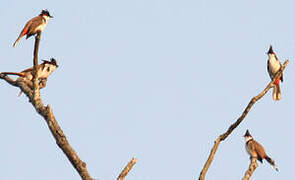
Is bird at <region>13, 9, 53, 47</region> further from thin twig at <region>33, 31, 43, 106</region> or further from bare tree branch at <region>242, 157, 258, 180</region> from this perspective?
bare tree branch at <region>242, 157, 258, 180</region>

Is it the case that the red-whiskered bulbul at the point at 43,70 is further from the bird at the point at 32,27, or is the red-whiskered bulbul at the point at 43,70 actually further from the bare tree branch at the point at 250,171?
the bare tree branch at the point at 250,171

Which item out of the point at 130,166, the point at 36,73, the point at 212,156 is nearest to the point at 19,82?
the point at 36,73

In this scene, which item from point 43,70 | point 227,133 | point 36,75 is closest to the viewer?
point 227,133

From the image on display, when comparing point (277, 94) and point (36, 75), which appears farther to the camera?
point (277, 94)

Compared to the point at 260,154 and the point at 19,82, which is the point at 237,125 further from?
the point at 260,154

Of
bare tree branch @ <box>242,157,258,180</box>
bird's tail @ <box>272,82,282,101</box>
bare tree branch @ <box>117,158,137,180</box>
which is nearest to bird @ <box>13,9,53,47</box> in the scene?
bare tree branch @ <box>117,158,137,180</box>

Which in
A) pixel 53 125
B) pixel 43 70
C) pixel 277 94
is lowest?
pixel 53 125

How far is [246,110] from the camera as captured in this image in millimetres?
6234

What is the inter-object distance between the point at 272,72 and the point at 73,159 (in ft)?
30.5

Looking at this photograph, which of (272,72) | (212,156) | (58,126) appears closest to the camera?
(212,156)

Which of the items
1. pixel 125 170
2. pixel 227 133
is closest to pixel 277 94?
pixel 227 133

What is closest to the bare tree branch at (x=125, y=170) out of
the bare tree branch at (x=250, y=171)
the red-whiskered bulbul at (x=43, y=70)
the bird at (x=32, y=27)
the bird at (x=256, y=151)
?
the bare tree branch at (x=250, y=171)

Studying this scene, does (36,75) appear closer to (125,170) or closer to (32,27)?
(125,170)

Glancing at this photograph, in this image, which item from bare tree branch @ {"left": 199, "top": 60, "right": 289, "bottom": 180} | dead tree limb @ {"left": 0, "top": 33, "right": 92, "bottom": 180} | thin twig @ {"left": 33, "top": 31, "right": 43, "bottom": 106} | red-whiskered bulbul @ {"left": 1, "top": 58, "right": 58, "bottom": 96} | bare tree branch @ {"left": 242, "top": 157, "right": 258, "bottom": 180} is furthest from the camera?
red-whiskered bulbul @ {"left": 1, "top": 58, "right": 58, "bottom": 96}
